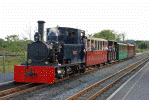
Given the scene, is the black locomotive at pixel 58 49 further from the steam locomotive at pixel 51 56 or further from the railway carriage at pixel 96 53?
the railway carriage at pixel 96 53

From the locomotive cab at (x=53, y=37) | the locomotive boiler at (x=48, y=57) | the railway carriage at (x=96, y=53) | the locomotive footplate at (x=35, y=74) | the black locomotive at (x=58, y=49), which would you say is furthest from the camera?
the railway carriage at (x=96, y=53)

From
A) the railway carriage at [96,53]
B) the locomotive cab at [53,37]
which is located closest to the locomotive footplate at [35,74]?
the locomotive cab at [53,37]

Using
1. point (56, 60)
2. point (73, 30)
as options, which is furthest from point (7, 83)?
point (73, 30)

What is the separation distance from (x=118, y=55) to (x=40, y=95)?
1690 centimetres

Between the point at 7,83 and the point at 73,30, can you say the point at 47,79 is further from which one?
the point at 73,30

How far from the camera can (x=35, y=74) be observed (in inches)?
312

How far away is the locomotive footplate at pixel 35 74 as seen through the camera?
775 cm

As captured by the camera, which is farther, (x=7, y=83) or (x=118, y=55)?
(x=118, y=55)

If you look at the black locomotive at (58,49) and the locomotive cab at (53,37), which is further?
the locomotive cab at (53,37)

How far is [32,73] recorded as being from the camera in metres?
7.83

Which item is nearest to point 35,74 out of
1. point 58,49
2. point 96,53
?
point 58,49

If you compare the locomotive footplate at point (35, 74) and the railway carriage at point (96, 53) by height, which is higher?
the railway carriage at point (96, 53)

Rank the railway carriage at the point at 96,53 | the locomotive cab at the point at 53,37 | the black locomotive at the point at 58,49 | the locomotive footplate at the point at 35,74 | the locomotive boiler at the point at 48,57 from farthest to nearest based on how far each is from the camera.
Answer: the railway carriage at the point at 96,53
the locomotive cab at the point at 53,37
the black locomotive at the point at 58,49
the locomotive boiler at the point at 48,57
the locomotive footplate at the point at 35,74

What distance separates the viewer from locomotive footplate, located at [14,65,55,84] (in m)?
7.75
